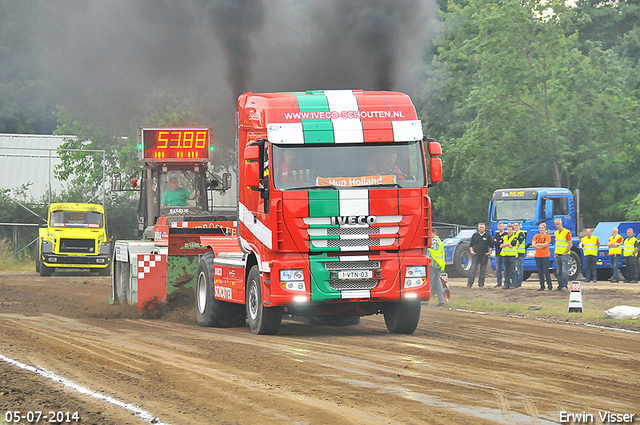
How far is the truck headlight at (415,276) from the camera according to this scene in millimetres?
12359

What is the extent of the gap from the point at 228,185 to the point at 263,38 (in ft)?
14.7

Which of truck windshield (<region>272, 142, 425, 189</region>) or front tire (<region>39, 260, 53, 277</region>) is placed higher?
truck windshield (<region>272, 142, 425, 189</region>)

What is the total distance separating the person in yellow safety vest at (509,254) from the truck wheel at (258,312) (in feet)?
41.1

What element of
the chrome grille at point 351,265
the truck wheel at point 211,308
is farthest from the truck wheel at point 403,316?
the truck wheel at point 211,308

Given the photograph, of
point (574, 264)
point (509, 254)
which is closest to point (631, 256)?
point (574, 264)

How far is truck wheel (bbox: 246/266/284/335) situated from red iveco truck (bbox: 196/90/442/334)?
21 mm

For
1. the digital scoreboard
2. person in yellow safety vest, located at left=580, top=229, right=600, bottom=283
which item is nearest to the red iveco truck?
the digital scoreboard

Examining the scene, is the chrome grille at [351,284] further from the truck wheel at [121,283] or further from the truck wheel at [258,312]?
the truck wheel at [121,283]

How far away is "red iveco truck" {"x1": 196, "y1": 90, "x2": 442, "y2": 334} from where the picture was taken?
12.0m

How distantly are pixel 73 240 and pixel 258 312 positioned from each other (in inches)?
913

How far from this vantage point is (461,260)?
30.8 metres

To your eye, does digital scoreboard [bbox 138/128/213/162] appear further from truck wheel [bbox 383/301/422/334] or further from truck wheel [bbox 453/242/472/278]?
truck wheel [bbox 453/242/472/278]

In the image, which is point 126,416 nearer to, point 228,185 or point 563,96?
point 228,185

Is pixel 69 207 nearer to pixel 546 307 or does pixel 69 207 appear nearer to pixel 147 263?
pixel 147 263
